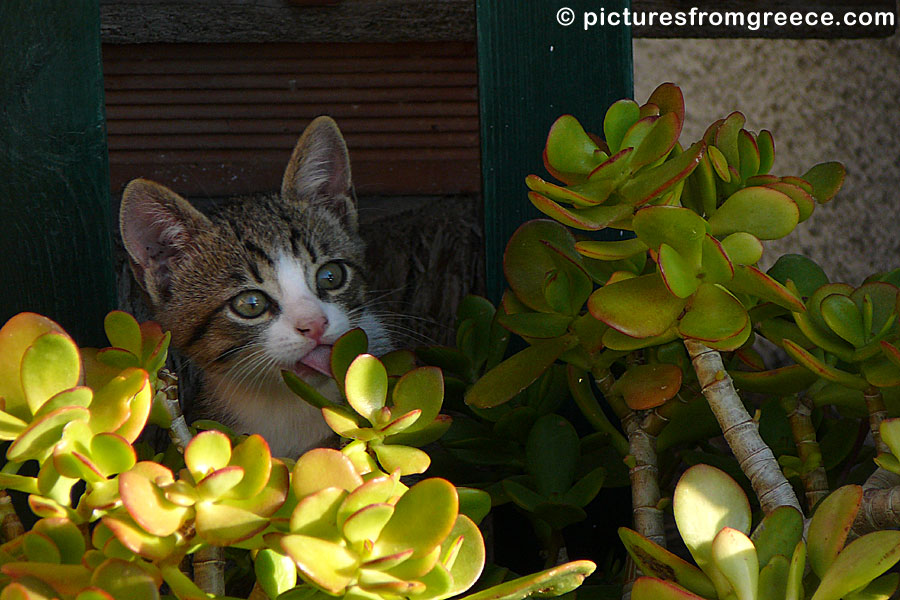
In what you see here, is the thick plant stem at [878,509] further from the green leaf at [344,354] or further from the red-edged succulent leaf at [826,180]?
the green leaf at [344,354]

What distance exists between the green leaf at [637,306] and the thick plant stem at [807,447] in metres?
0.15

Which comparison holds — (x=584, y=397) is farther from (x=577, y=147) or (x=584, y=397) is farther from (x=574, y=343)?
(x=577, y=147)

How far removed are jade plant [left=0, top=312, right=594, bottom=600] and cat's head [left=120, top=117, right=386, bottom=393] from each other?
60 centimetres

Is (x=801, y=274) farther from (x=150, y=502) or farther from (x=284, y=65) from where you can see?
(x=284, y=65)

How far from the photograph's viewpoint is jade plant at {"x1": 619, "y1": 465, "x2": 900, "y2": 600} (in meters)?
0.36

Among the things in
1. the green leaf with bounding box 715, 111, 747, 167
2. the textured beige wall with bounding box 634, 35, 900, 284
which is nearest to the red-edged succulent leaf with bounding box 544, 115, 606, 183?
the green leaf with bounding box 715, 111, 747, 167

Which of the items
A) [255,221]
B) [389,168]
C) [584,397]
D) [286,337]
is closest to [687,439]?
[584,397]

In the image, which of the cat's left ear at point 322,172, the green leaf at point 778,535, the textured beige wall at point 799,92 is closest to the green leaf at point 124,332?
the green leaf at point 778,535

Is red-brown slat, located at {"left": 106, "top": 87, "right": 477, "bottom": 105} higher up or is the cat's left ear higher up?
red-brown slat, located at {"left": 106, "top": 87, "right": 477, "bottom": 105}

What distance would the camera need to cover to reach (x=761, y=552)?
39 cm

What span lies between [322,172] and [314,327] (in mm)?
266

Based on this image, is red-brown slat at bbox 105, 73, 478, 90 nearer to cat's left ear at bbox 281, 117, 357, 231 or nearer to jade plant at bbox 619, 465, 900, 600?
cat's left ear at bbox 281, 117, 357, 231

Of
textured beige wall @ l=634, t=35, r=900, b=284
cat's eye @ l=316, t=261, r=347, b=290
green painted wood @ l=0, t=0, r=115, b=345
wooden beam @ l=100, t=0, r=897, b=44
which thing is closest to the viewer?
green painted wood @ l=0, t=0, r=115, b=345

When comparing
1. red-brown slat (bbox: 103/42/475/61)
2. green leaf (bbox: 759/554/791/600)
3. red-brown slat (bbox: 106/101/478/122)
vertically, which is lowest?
green leaf (bbox: 759/554/791/600)
